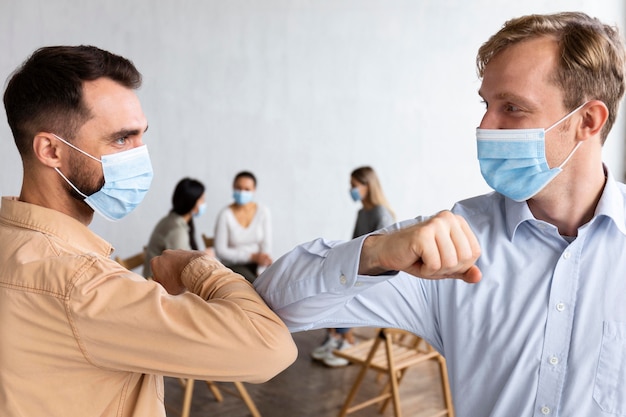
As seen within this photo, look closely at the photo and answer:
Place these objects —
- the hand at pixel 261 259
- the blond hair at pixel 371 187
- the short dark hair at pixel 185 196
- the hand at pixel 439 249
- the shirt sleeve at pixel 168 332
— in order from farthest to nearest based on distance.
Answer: the blond hair at pixel 371 187
the hand at pixel 261 259
the short dark hair at pixel 185 196
the shirt sleeve at pixel 168 332
the hand at pixel 439 249

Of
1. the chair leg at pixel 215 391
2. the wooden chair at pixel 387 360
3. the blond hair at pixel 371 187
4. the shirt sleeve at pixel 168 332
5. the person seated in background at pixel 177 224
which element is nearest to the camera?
the shirt sleeve at pixel 168 332

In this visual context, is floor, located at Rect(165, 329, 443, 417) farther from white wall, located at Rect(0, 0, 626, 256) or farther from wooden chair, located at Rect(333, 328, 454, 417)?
white wall, located at Rect(0, 0, 626, 256)

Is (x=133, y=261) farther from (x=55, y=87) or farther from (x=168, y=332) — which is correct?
(x=168, y=332)

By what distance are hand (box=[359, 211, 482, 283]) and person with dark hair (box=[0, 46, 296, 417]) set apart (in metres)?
0.28

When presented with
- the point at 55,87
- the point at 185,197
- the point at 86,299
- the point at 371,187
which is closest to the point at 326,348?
the point at 371,187

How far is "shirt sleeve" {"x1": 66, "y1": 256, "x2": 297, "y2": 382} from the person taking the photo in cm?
112

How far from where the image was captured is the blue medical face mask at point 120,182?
1.49 m

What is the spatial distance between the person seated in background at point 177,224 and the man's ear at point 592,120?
3.44m

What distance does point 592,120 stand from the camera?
1.47m

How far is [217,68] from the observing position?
254 inches

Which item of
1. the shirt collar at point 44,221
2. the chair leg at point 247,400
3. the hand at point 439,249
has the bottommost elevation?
the chair leg at point 247,400

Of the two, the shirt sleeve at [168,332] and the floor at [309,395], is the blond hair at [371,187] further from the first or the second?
the shirt sleeve at [168,332]

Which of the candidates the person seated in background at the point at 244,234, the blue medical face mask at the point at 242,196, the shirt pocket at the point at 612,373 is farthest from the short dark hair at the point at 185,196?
the shirt pocket at the point at 612,373

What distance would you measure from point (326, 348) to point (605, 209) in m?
4.17
